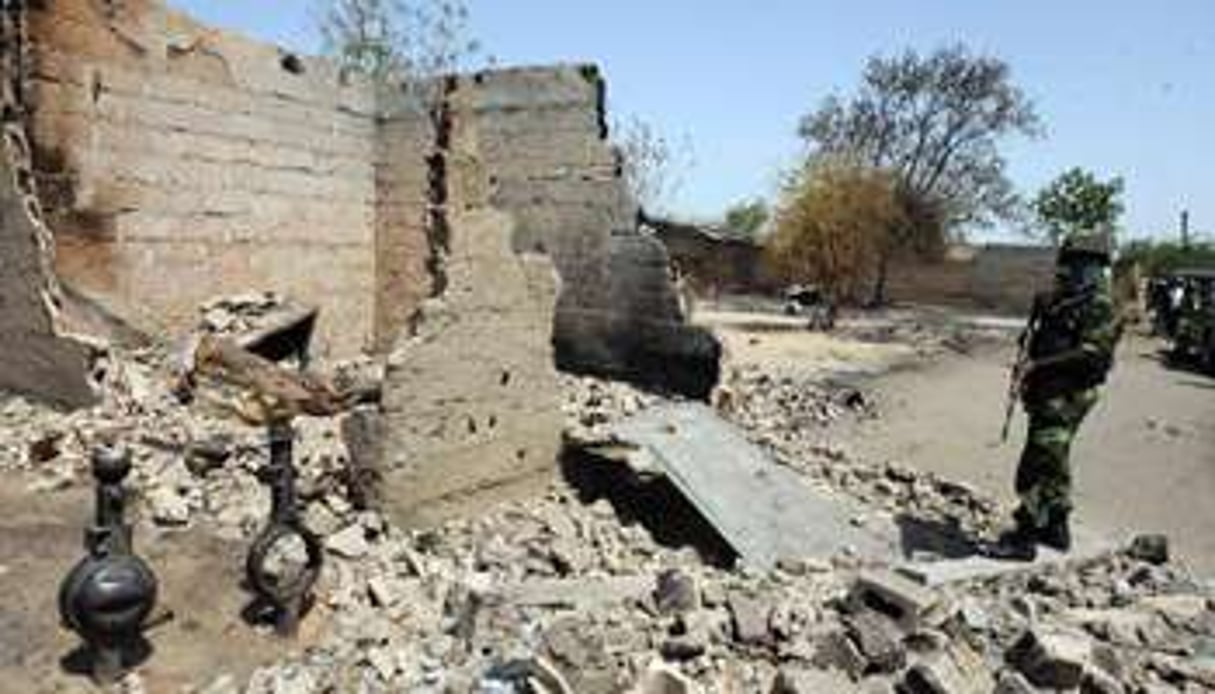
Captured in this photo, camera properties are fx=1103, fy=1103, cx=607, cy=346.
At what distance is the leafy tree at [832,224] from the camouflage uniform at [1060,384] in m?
17.5

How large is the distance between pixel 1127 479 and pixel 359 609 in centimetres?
662

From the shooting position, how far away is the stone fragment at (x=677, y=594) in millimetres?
4352

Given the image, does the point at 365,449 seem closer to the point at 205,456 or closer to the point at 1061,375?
the point at 205,456

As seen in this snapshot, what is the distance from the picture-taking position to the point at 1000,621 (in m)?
4.45

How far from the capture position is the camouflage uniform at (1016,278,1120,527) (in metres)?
5.45

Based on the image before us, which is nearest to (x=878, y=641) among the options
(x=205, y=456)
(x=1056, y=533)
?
(x=1056, y=533)

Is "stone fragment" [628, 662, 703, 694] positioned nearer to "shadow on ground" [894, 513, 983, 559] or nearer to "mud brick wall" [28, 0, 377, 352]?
"shadow on ground" [894, 513, 983, 559]

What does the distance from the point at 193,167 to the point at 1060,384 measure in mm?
6046

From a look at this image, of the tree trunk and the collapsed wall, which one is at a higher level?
the collapsed wall

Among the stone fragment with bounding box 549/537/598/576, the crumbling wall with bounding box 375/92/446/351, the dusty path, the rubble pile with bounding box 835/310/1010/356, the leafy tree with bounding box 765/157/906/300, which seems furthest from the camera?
the leafy tree with bounding box 765/157/906/300

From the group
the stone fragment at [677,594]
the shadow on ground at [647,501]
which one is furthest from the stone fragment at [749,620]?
the shadow on ground at [647,501]

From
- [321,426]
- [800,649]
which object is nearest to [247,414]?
[321,426]

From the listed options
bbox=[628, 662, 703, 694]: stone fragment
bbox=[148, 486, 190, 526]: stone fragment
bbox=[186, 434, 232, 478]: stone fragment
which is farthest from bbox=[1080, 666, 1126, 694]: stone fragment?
bbox=[186, 434, 232, 478]: stone fragment

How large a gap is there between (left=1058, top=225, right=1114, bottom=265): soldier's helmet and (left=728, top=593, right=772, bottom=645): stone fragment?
100 inches
